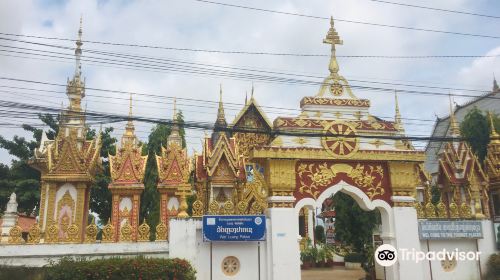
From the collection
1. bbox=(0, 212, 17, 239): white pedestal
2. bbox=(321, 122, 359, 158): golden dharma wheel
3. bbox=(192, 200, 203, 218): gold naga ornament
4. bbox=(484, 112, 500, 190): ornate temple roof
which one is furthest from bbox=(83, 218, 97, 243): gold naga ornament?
bbox=(484, 112, 500, 190): ornate temple roof

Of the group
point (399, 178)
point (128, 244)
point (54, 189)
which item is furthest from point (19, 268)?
point (399, 178)

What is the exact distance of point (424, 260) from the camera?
41.8 ft

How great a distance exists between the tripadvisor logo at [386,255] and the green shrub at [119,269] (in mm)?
5682

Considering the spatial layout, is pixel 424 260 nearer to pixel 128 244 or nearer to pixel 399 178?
pixel 399 178

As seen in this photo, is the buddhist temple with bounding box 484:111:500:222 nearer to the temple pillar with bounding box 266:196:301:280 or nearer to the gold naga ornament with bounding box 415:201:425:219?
the gold naga ornament with bounding box 415:201:425:219

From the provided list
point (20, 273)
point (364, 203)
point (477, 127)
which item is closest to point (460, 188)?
point (364, 203)

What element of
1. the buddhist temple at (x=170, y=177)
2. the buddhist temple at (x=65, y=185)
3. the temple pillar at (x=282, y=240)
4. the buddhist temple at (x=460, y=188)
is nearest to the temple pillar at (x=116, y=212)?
the buddhist temple at (x=65, y=185)

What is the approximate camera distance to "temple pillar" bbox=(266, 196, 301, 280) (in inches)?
458

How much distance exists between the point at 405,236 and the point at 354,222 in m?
6.87

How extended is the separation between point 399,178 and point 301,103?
3.70 meters

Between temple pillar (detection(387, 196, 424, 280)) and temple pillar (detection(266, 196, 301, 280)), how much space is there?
3009 millimetres

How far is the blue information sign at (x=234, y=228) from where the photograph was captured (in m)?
11.4

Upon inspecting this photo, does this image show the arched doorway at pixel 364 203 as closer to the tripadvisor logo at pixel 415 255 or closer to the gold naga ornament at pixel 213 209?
the tripadvisor logo at pixel 415 255

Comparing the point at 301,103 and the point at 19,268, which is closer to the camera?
the point at 19,268
